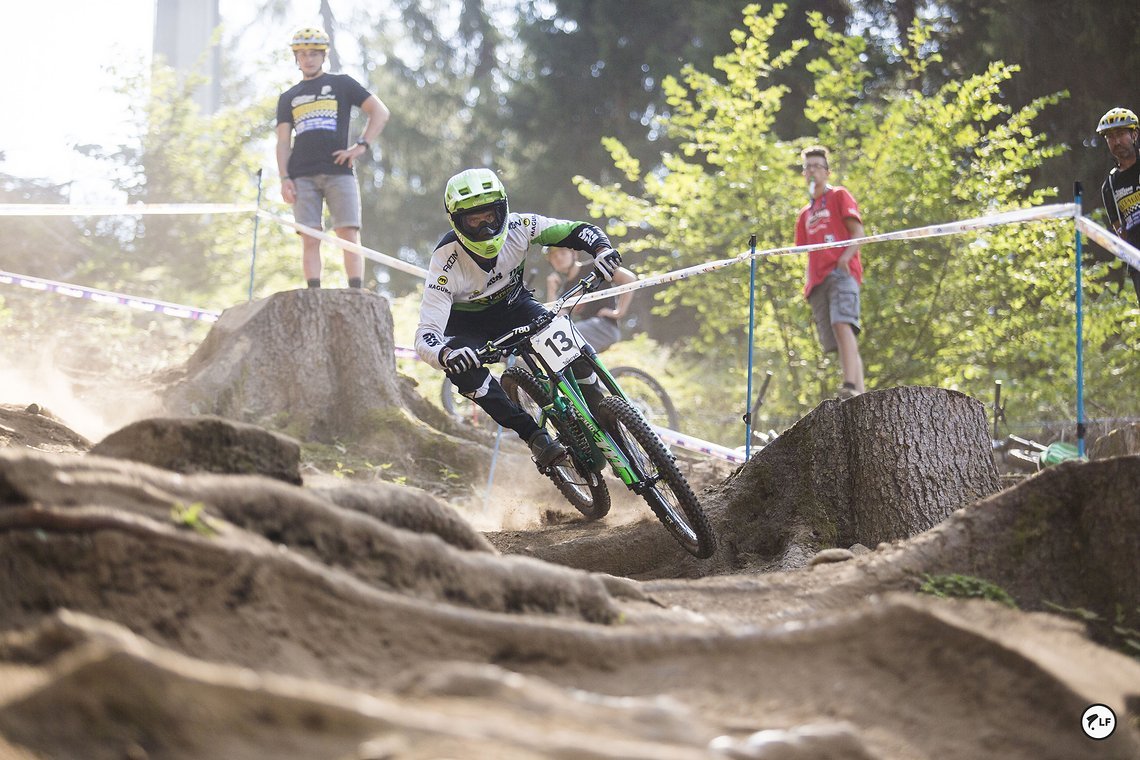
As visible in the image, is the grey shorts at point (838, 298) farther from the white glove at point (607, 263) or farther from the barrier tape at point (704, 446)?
the white glove at point (607, 263)

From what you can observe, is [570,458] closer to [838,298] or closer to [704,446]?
[704,446]

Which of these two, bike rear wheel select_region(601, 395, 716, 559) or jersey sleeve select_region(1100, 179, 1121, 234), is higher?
jersey sleeve select_region(1100, 179, 1121, 234)

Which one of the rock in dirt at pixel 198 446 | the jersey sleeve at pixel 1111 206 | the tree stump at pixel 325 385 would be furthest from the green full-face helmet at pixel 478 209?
the jersey sleeve at pixel 1111 206

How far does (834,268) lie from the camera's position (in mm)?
9367

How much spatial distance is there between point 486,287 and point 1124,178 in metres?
4.90

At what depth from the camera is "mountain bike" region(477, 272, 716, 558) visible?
5.82 m

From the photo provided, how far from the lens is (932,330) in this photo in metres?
13.0

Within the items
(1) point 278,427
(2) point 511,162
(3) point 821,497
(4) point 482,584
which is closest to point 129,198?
(2) point 511,162

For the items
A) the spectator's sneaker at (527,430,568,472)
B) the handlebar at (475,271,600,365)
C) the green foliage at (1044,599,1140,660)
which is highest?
the handlebar at (475,271,600,365)

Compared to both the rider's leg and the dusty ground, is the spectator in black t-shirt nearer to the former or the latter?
the rider's leg

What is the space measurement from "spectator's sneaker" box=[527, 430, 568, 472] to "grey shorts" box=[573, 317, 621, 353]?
350 cm

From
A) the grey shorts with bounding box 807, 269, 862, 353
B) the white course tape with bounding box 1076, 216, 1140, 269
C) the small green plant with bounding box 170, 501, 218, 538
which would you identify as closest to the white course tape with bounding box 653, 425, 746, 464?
the grey shorts with bounding box 807, 269, 862, 353

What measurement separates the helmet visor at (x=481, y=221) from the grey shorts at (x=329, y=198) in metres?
3.32

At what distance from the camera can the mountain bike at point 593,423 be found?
582 cm
